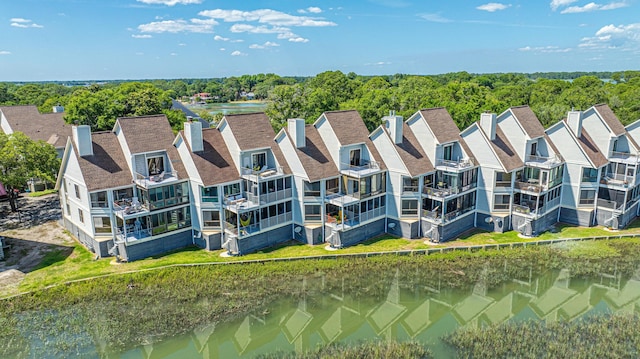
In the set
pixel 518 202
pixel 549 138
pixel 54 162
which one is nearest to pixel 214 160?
pixel 54 162

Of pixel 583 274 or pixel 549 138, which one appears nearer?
pixel 583 274

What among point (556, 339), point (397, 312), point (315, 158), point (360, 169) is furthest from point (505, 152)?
point (397, 312)

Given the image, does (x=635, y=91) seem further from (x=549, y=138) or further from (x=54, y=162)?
(x=54, y=162)

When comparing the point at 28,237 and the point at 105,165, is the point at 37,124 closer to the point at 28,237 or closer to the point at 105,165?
the point at 28,237

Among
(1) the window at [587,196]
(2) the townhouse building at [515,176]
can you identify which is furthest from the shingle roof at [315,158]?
(1) the window at [587,196]

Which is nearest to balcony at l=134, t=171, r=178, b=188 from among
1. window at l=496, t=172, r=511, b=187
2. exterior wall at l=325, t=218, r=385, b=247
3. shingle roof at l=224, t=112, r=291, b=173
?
shingle roof at l=224, t=112, r=291, b=173

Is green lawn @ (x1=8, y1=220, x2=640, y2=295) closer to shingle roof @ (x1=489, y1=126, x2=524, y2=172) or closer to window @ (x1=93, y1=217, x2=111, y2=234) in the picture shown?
window @ (x1=93, y1=217, x2=111, y2=234)
